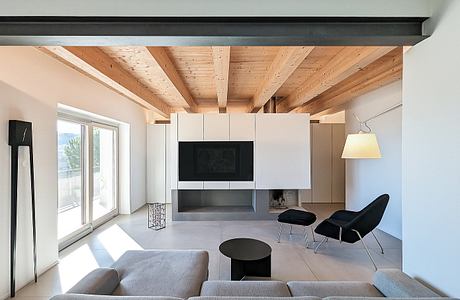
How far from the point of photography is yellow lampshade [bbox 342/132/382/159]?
3541 mm

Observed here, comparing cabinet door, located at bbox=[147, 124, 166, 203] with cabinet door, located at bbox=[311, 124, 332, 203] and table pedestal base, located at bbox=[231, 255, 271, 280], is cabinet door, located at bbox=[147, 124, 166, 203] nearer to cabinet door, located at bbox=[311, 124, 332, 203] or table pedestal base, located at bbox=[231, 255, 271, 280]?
cabinet door, located at bbox=[311, 124, 332, 203]

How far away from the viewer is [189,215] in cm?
535

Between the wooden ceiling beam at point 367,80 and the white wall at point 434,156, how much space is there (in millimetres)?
1676

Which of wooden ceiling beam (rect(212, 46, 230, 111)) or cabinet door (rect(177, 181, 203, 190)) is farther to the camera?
cabinet door (rect(177, 181, 203, 190))

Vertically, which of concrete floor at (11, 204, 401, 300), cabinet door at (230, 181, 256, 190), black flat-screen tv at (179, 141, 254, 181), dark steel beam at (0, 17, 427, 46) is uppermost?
dark steel beam at (0, 17, 427, 46)

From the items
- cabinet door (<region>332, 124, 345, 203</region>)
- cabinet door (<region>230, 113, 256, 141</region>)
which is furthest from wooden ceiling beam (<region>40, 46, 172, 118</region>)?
cabinet door (<region>332, 124, 345, 203</region>)

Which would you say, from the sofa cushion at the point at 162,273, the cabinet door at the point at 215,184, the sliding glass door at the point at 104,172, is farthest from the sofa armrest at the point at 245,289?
the sliding glass door at the point at 104,172

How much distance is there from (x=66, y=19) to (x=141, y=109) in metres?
5.07

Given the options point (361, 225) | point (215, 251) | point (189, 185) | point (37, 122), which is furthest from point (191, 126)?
point (361, 225)

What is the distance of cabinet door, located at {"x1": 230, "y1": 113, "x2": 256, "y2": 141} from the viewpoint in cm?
538

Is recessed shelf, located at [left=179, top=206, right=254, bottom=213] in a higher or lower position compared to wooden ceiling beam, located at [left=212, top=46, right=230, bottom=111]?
lower

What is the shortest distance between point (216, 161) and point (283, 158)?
4.57 ft

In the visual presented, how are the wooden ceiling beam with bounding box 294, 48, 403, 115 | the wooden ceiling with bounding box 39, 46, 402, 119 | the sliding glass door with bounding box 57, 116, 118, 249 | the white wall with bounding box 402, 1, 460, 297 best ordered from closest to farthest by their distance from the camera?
the white wall with bounding box 402, 1, 460, 297
the wooden ceiling with bounding box 39, 46, 402, 119
the wooden ceiling beam with bounding box 294, 48, 403, 115
the sliding glass door with bounding box 57, 116, 118, 249

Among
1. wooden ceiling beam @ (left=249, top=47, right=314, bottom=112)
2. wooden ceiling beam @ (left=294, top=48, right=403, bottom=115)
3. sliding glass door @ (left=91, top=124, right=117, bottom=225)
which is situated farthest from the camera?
sliding glass door @ (left=91, top=124, right=117, bottom=225)
